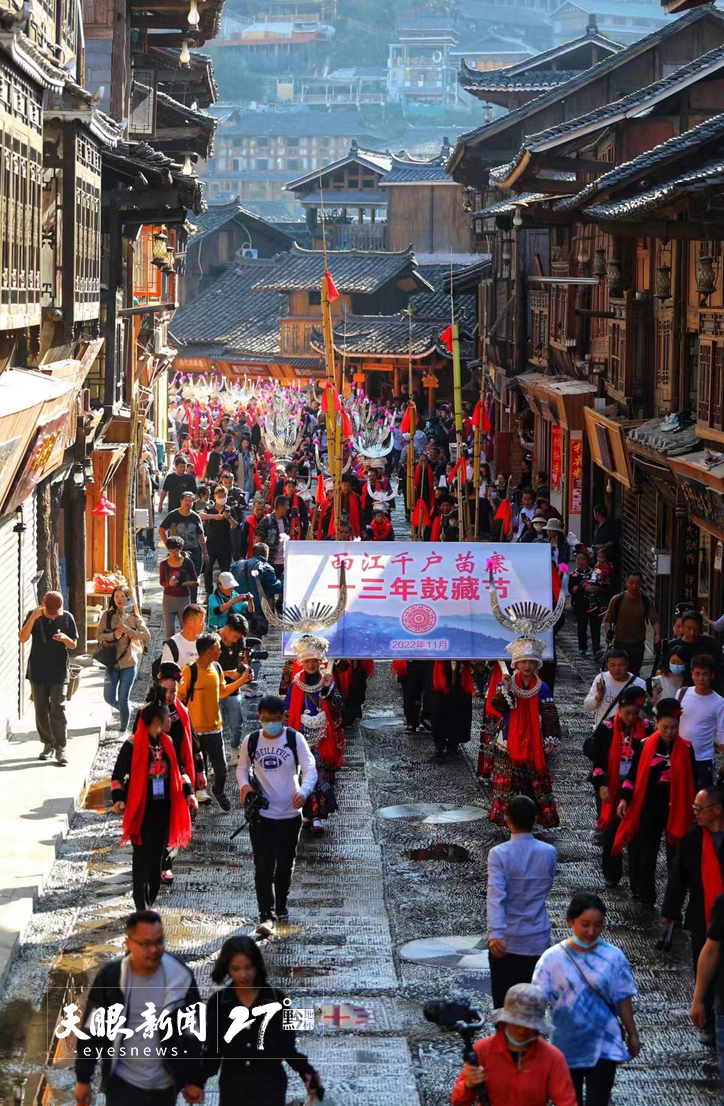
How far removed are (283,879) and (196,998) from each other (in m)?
4.52

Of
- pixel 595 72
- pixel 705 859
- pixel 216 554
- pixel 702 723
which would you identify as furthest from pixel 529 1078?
pixel 595 72

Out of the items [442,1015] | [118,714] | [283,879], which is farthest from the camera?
[118,714]

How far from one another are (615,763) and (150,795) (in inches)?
130

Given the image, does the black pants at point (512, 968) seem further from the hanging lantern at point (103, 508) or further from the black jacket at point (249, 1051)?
the hanging lantern at point (103, 508)

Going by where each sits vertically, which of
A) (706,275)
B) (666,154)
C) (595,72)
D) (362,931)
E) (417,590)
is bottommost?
(362,931)

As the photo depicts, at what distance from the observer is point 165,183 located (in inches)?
958

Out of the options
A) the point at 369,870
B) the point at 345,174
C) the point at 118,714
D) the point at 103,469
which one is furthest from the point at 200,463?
the point at 345,174

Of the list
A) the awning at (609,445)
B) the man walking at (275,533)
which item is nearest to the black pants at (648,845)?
the man walking at (275,533)

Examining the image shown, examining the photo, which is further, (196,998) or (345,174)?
(345,174)

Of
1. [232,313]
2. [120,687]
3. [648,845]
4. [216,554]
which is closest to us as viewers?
[648,845]

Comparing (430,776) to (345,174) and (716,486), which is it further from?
(345,174)

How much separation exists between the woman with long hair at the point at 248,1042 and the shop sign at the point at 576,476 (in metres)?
23.8

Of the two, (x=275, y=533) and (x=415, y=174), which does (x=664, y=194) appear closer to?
(x=275, y=533)

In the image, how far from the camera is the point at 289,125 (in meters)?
109
